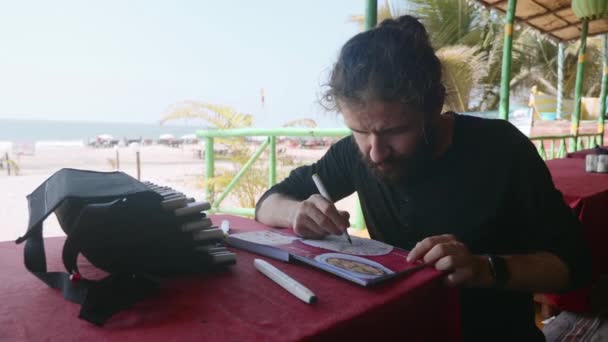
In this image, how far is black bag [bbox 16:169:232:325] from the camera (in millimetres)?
622

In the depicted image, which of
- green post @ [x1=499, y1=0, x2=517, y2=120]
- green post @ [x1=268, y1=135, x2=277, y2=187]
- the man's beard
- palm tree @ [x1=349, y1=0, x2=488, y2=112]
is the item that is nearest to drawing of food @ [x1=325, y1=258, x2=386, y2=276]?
the man's beard

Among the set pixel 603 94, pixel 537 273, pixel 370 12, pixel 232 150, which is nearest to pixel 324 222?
pixel 537 273

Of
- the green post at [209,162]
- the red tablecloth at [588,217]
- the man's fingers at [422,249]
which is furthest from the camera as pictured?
the green post at [209,162]

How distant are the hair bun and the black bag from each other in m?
0.80

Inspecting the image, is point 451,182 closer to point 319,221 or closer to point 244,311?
point 319,221

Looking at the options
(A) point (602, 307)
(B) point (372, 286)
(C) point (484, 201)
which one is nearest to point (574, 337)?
(A) point (602, 307)

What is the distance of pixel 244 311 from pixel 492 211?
840mm

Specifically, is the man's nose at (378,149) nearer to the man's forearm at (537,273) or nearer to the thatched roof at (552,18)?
the man's forearm at (537,273)

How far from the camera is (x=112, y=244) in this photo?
652 millimetres

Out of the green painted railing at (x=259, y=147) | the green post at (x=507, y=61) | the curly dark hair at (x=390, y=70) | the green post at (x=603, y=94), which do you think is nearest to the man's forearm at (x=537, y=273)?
the curly dark hair at (x=390, y=70)

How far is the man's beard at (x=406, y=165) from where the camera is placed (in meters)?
1.18

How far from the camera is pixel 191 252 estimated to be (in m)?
0.74

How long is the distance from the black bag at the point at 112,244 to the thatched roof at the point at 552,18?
4317mm

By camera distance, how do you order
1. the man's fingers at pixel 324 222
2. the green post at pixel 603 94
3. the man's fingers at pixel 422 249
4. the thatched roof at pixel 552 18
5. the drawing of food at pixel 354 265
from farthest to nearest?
the green post at pixel 603 94, the thatched roof at pixel 552 18, the man's fingers at pixel 324 222, the man's fingers at pixel 422 249, the drawing of food at pixel 354 265
